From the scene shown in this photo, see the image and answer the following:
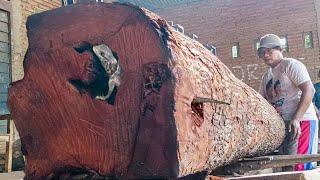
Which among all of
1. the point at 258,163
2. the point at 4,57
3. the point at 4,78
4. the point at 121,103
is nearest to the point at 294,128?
the point at 258,163

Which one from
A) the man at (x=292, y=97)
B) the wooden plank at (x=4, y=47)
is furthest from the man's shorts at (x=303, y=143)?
the wooden plank at (x=4, y=47)

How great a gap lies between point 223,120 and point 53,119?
666 mm

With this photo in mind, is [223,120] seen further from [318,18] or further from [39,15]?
[318,18]

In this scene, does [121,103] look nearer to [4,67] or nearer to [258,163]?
[258,163]

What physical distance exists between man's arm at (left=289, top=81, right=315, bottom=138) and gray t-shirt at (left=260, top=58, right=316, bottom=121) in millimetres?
54

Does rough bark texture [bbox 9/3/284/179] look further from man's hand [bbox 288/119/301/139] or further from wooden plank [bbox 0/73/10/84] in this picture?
wooden plank [bbox 0/73/10/84]

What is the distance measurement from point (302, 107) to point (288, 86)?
0.70 feet

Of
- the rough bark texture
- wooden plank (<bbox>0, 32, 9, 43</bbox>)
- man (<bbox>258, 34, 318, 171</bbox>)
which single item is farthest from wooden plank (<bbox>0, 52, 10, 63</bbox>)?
the rough bark texture

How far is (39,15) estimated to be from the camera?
1.46 metres

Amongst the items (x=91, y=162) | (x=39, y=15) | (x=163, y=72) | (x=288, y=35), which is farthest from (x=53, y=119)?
(x=288, y=35)

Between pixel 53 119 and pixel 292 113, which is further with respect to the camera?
pixel 292 113

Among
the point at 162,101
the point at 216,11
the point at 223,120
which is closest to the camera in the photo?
the point at 162,101

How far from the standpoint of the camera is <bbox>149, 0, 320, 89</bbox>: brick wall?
10578 mm

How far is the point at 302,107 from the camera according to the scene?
9.07ft
